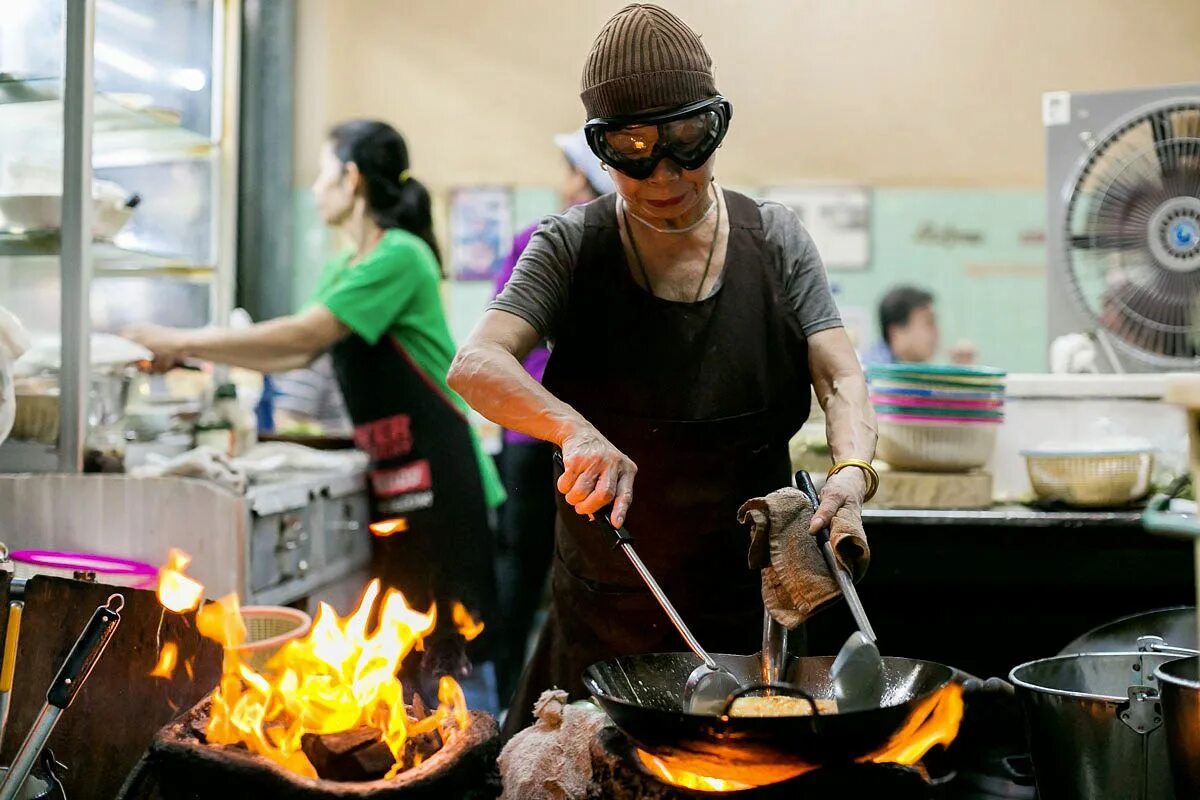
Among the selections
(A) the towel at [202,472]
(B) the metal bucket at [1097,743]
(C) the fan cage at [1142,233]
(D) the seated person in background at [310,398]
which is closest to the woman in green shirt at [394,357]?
(A) the towel at [202,472]

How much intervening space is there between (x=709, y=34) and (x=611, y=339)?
4.14 metres

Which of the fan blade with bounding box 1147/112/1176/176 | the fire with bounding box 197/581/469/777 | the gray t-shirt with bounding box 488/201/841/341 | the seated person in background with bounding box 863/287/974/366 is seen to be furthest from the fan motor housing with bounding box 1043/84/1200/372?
the fire with bounding box 197/581/469/777

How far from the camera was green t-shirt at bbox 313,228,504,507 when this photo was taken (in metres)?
3.34

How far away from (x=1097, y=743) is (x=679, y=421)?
92 cm

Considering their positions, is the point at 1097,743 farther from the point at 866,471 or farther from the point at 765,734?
the point at 765,734

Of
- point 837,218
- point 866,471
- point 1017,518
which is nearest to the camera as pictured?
point 866,471

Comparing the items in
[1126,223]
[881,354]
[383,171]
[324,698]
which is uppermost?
[383,171]

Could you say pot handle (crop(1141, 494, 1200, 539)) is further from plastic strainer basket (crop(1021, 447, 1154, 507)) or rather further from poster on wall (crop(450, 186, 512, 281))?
poster on wall (crop(450, 186, 512, 281))

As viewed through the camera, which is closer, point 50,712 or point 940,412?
point 50,712

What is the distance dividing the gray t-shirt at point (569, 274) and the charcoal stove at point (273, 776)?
2.81ft

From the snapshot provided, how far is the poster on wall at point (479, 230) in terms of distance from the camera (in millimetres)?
6328

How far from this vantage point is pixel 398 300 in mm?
3391

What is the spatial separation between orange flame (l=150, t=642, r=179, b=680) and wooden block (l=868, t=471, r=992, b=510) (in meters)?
1.84

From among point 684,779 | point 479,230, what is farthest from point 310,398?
point 684,779
